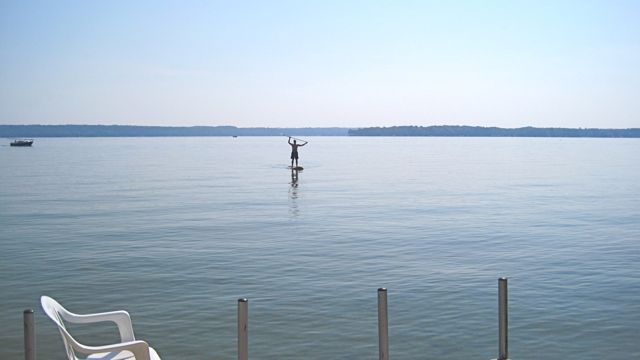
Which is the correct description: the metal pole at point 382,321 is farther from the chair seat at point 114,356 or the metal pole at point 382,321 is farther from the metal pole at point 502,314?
the chair seat at point 114,356

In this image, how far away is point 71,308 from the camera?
14.1 metres

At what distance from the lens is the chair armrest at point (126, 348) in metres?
7.02

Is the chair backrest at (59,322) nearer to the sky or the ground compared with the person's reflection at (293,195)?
nearer to the sky

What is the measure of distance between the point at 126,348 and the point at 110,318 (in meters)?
1.07

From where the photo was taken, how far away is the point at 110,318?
8141 millimetres

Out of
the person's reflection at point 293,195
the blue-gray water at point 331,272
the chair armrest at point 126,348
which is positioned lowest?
the blue-gray water at point 331,272

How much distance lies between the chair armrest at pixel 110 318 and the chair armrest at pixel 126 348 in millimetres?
790

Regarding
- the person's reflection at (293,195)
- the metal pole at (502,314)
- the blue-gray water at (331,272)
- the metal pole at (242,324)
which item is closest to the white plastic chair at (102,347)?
the metal pole at (242,324)

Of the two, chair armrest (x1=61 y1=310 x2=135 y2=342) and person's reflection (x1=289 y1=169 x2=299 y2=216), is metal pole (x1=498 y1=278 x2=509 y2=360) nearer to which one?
chair armrest (x1=61 y1=310 x2=135 y2=342)

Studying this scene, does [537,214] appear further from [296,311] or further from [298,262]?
[296,311]

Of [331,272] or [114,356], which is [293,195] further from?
[114,356]

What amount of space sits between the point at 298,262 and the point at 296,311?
16.0ft

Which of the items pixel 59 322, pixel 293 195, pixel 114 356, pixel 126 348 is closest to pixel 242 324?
pixel 126 348

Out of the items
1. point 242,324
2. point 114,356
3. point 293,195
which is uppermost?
point 242,324
